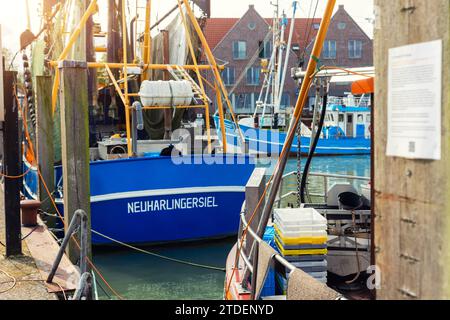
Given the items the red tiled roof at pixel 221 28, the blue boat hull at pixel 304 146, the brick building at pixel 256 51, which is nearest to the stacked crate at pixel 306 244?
the blue boat hull at pixel 304 146

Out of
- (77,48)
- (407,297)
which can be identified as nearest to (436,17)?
(407,297)

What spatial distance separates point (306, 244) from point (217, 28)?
5359 centimetres

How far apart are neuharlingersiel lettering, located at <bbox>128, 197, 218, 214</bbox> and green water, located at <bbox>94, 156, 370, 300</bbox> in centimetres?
92

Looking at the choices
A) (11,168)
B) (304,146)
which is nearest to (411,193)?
(11,168)

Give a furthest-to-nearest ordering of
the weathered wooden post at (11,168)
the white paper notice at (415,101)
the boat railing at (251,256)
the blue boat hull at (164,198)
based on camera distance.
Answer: the blue boat hull at (164,198) → the weathered wooden post at (11,168) → the boat railing at (251,256) → the white paper notice at (415,101)

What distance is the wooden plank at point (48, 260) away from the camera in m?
5.80

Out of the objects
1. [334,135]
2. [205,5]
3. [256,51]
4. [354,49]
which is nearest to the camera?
[205,5]

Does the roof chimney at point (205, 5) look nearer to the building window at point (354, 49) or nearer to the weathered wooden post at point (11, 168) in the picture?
the weathered wooden post at point (11, 168)

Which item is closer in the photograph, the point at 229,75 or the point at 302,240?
the point at 302,240

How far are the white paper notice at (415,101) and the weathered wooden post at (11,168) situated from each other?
5.32 m

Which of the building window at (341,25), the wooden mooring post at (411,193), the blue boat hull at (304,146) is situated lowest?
the blue boat hull at (304,146)

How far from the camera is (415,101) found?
2.33 meters

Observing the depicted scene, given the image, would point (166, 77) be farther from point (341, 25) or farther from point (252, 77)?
point (341, 25)

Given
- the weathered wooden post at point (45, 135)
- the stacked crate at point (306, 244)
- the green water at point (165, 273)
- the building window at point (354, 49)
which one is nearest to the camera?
the stacked crate at point (306, 244)
